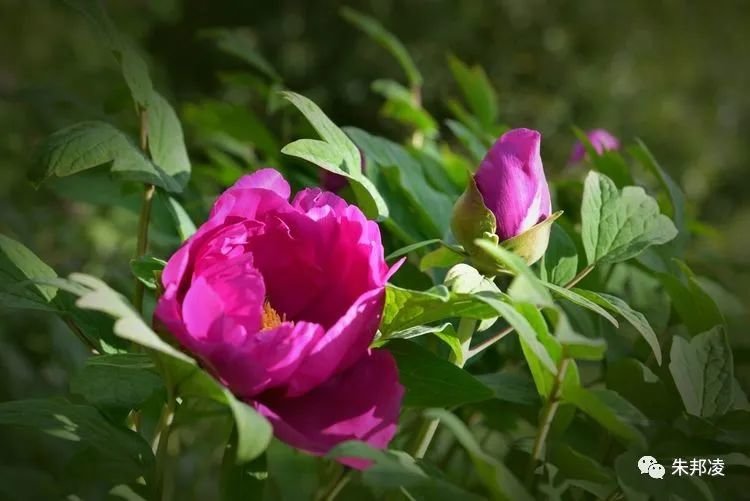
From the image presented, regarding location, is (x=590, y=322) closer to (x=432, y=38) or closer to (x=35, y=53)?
(x=432, y=38)

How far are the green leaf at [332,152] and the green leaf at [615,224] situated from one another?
75mm

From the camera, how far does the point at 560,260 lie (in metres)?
0.34

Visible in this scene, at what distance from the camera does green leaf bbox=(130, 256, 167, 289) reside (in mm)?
288

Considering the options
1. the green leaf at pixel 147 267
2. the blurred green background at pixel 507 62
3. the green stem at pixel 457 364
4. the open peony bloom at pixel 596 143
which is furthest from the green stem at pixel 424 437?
the blurred green background at pixel 507 62

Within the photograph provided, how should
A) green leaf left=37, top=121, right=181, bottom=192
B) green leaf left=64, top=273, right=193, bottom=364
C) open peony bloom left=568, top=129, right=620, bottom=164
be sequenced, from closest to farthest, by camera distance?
1. green leaf left=64, top=273, right=193, bottom=364
2. green leaf left=37, top=121, right=181, bottom=192
3. open peony bloom left=568, top=129, right=620, bottom=164

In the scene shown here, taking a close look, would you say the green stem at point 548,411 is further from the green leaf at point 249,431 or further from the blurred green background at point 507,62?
the blurred green background at point 507,62

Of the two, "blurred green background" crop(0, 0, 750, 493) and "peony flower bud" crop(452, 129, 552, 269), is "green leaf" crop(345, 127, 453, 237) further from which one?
"blurred green background" crop(0, 0, 750, 493)

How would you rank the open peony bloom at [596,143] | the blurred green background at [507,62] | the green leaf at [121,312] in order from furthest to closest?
the blurred green background at [507,62], the open peony bloom at [596,143], the green leaf at [121,312]

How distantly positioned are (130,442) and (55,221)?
2.82ft

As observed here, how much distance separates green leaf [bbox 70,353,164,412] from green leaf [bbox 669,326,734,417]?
168 millimetres

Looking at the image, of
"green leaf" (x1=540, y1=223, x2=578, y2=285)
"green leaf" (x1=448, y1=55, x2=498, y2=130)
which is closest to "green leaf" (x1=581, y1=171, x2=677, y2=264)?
"green leaf" (x1=540, y1=223, x2=578, y2=285)

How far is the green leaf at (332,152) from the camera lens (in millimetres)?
289

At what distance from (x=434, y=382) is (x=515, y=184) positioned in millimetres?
70

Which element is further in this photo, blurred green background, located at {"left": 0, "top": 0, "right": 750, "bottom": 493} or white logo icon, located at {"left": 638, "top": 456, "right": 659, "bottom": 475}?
blurred green background, located at {"left": 0, "top": 0, "right": 750, "bottom": 493}
